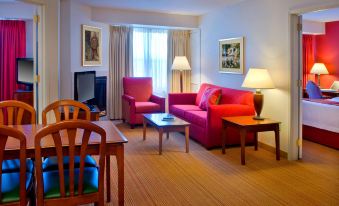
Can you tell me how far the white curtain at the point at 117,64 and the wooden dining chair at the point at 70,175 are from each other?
193 inches

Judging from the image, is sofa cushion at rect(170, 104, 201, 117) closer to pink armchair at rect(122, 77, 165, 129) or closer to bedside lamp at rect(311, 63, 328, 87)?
pink armchair at rect(122, 77, 165, 129)

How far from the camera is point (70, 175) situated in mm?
2057

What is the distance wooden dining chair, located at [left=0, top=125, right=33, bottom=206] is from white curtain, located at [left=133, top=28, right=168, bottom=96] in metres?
5.35

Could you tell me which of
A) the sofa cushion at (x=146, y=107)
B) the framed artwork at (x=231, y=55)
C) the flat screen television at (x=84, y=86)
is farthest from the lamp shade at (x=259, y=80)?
the flat screen television at (x=84, y=86)

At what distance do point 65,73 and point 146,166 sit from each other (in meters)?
2.56

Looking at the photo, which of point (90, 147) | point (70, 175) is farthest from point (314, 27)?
point (70, 175)

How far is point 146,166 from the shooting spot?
13.4ft

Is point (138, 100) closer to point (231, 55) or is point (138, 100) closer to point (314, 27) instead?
point (231, 55)

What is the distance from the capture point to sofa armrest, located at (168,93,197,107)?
21.0 ft

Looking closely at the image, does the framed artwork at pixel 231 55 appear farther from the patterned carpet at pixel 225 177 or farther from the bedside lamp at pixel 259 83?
the patterned carpet at pixel 225 177

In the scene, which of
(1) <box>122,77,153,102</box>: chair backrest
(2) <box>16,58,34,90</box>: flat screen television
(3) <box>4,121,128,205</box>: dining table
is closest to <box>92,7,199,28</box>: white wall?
(1) <box>122,77,153,102</box>: chair backrest

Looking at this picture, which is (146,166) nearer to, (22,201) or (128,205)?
(128,205)

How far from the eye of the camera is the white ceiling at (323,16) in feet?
22.2

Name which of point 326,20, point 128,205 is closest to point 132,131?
point 128,205
